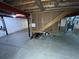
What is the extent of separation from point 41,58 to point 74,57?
1.10m

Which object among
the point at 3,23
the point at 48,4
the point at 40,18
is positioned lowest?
the point at 3,23

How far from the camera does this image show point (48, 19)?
5.05 metres

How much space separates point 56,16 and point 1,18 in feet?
12.5

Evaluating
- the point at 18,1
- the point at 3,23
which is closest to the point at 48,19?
the point at 18,1

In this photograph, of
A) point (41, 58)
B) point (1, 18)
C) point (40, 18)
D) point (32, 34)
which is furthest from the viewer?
point (1, 18)

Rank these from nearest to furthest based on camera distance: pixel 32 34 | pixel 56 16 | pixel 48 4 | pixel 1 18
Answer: pixel 48 4, pixel 56 16, pixel 32 34, pixel 1 18

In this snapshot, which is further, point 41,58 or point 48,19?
point 48,19

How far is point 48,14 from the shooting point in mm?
5043

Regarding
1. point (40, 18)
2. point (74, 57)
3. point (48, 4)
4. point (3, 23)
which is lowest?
point (74, 57)

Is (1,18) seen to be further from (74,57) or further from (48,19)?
(74,57)

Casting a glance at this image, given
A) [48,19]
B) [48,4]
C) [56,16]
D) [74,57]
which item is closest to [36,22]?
[48,19]

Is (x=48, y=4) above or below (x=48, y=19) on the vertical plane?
above

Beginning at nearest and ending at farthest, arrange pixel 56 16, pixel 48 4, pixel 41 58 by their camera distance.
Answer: pixel 41 58 → pixel 48 4 → pixel 56 16

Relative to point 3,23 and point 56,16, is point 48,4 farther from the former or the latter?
point 3,23
